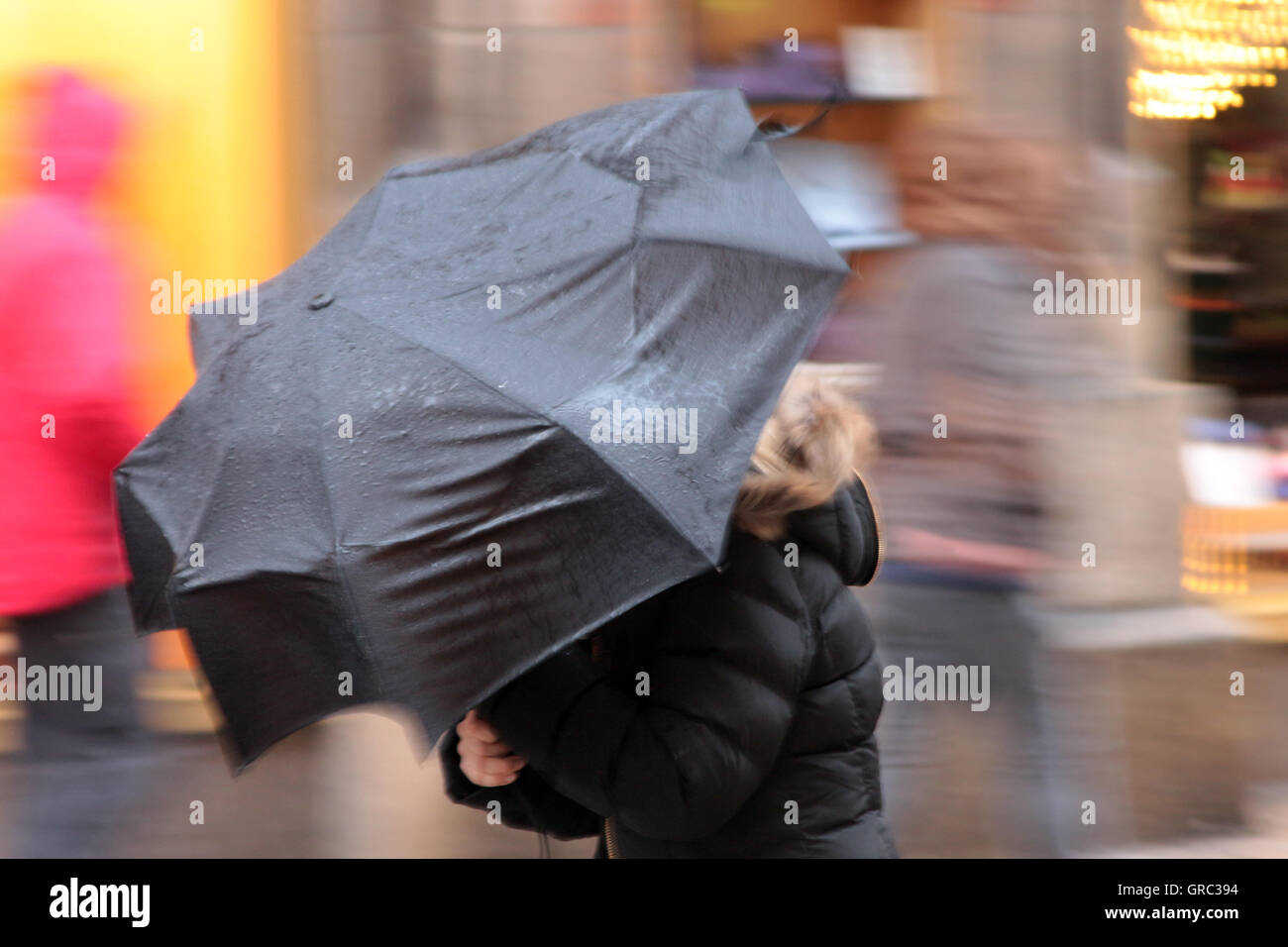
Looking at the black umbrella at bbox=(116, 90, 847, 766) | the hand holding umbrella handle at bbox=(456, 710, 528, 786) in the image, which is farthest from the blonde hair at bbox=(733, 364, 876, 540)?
the hand holding umbrella handle at bbox=(456, 710, 528, 786)

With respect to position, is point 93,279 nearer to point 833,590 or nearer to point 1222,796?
point 833,590

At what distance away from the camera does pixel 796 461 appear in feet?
7.17

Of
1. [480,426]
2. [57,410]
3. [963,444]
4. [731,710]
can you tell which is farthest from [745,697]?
[57,410]

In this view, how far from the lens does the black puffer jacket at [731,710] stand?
2.15m

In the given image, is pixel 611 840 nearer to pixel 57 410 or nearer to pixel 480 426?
pixel 480 426

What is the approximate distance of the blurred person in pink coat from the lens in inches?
144

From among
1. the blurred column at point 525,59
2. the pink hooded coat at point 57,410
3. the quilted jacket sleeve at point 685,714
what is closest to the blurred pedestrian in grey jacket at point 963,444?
the quilted jacket sleeve at point 685,714

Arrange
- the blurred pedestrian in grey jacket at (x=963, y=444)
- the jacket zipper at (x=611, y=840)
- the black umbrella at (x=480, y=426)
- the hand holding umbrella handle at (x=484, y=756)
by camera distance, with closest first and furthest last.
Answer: the black umbrella at (x=480, y=426), the hand holding umbrella handle at (x=484, y=756), the jacket zipper at (x=611, y=840), the blurred pedestrian in grey jacket at (x=963, y=444)

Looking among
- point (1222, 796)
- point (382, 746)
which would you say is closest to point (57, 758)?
point (382, 746)

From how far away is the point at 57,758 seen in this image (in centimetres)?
380

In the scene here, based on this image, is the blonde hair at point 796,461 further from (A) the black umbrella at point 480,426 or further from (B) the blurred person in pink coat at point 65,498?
(B) the blurred person in pink coat at point 65,498

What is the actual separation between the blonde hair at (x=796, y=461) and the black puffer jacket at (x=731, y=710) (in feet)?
0.18

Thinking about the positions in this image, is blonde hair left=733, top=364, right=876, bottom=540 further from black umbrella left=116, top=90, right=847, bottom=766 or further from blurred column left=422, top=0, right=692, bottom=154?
blurred column left=422, top=0, right=692, bottom=154

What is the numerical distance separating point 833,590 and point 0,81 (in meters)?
3.32
